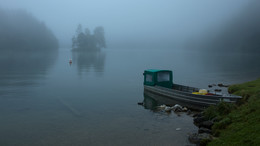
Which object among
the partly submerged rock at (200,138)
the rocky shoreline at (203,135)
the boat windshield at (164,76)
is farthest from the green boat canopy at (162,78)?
the partly submerged rock at (200,138)

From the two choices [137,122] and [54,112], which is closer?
[137,122]

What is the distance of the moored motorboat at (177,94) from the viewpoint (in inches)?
1000

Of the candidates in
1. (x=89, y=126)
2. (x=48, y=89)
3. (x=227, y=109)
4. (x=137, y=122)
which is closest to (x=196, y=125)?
(x=227, y=109)

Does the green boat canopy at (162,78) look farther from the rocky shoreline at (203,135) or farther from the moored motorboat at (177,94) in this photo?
the rocky shoreline at (203,135)

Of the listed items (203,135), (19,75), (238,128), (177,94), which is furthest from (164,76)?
(19,75)

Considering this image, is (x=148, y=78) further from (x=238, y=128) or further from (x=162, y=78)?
(x=238, y=128)

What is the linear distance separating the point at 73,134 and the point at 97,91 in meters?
19.5

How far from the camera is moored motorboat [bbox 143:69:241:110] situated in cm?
2539

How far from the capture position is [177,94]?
29.8 metres

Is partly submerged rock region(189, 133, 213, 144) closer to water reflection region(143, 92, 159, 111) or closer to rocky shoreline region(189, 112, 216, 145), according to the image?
rocky shoreline region(189, 112, 216, 145)

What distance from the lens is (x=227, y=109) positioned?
1938 cm

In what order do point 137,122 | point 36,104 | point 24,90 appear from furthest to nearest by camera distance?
point 24,90 < point 36,104 < point 137,122

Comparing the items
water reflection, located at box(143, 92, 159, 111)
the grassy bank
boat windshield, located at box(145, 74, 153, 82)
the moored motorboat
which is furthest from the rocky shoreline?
boat windshield, located at box(145, 74, 153, 82)

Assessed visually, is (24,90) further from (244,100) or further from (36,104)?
(244,100)
